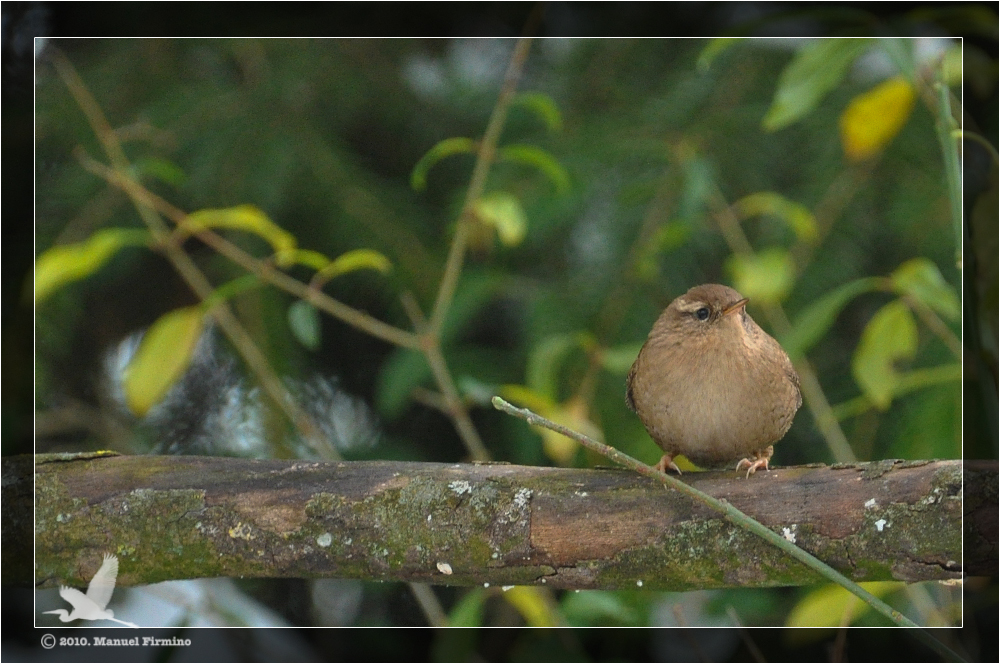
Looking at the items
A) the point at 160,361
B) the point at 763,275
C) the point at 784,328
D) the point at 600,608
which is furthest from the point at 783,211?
the point at 160,361

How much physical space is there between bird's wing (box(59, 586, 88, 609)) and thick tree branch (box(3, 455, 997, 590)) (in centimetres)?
2

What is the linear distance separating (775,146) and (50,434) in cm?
211

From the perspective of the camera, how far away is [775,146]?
9.39ft

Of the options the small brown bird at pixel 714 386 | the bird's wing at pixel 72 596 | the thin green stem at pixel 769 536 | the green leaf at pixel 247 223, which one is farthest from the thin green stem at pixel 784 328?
the bird's wing at pixel 72 596

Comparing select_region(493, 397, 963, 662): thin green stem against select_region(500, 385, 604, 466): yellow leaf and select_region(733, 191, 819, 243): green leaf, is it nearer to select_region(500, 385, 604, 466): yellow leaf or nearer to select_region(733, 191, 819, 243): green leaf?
select_region(500, 385, 604, 466): yellow leaf

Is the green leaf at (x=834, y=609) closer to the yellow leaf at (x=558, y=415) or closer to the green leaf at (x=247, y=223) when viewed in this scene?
the yellow leaf at (x=558, y=415)

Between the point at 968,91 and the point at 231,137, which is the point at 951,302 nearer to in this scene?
the point at 968,91

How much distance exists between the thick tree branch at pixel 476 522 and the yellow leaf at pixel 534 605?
1.61ft

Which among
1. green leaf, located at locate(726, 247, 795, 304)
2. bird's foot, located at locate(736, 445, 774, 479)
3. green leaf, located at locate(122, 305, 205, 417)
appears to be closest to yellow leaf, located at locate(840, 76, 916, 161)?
green leaf, located at locate(726, 247, 795, 304)

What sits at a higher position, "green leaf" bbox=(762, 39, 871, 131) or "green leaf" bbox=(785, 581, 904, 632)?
"green leaf" bbox=(762, 39, 871, 131)

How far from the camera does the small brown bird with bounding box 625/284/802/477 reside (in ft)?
6.23

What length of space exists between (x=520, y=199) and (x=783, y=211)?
0.74 metres

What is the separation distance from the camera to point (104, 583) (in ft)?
5.78

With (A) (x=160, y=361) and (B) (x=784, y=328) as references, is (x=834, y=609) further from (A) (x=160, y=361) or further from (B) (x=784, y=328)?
(A) (x=160, y=361)
